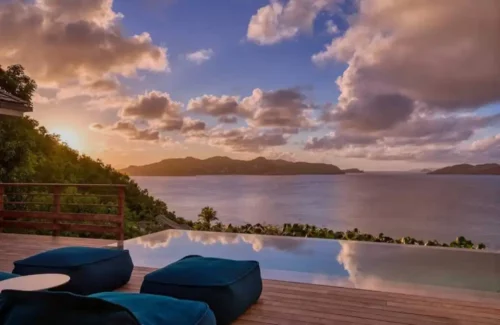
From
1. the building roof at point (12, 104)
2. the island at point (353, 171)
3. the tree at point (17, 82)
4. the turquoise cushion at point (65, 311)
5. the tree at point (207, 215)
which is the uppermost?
the tree at point (17, 82)

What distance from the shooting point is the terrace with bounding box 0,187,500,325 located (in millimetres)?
3020

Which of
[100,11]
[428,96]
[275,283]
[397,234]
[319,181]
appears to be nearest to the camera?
[275,283]

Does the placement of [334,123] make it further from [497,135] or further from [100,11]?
[100,11]

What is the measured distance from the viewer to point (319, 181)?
9.55 meters

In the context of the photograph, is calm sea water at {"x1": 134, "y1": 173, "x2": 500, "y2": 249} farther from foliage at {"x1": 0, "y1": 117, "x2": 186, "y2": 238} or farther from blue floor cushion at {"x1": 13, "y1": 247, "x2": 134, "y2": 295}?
blue floor cushion at {"x1": 13, "y1": 247, "x2": 134, "y2": 295}

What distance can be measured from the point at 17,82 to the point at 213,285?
960 centimetres

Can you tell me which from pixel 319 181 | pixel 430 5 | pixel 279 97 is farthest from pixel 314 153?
pixel 430 5

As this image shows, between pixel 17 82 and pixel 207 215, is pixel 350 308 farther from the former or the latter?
pixel 17 82

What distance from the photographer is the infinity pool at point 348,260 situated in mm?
3889

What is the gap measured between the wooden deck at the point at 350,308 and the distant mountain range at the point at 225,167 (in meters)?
6.29

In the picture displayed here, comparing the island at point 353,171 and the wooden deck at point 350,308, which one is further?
the island at point 353,171

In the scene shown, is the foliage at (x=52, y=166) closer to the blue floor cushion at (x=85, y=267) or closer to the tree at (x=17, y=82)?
the tree at (x=17, y=82)

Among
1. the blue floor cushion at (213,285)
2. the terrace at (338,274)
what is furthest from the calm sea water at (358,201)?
the blue floor cushion at (213,285)

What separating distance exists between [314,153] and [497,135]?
11.8 ft
